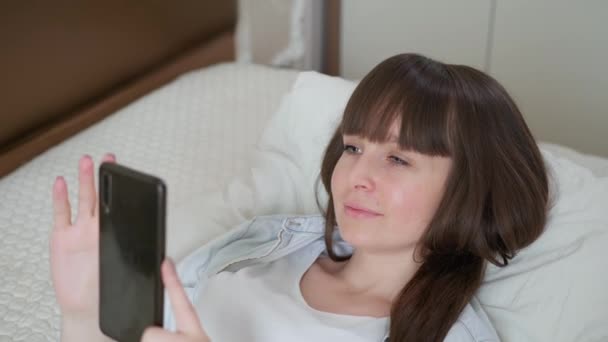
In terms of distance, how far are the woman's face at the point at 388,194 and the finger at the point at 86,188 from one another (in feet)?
1.15

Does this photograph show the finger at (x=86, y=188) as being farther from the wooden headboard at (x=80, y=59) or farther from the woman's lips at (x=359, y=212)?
the wooden headboard at (x=80, y=59)

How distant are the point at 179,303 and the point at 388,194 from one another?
0.38m

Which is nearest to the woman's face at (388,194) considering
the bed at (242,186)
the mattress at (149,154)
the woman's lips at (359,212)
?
the woman's lips at (359,212)

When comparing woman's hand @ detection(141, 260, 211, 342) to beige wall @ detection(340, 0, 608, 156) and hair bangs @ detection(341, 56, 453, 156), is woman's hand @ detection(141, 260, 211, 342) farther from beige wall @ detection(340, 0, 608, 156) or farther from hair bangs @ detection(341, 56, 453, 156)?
beige wall @ detection(340, 0, 608, 156)

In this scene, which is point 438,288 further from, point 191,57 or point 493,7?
point 493,7

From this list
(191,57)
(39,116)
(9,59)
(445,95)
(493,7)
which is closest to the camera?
(445,95)

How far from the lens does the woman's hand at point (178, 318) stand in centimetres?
71

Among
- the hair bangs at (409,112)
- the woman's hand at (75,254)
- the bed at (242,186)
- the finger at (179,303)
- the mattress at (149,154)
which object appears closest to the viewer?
the finger at (179,303)

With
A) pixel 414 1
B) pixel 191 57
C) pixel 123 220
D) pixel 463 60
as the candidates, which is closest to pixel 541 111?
pixel 463 60

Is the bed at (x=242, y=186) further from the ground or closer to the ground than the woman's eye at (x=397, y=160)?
closer to the ground

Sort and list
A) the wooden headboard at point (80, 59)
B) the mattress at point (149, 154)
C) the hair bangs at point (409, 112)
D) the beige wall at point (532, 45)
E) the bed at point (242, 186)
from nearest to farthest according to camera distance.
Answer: the hair bangs at point (409, 112) → the bed at point (242, 186) → the mattress at point (149, 154) → the wooden headboard at point (80, 59) → the beige wall at point (532, 45)

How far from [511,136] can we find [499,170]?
0.05 metres

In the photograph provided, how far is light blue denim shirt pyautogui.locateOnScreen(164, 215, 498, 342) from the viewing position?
3.80 ft

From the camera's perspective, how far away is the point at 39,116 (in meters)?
1.71
